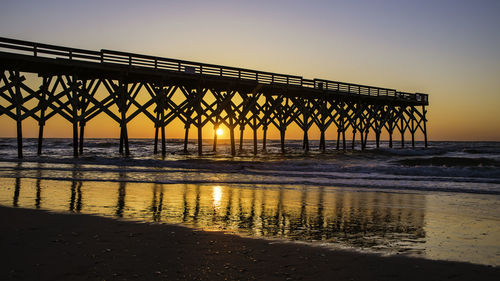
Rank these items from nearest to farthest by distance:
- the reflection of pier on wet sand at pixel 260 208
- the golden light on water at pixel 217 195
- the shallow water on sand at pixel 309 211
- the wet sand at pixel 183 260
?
the wet sand at pixel 183 260, the shallow water on sand at pixel 309 211, the reflection of pier on wet sand at pixel 260 208, the golden light on water at pixel 217 195

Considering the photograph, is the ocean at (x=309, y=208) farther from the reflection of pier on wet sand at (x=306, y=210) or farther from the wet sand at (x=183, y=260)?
the wet sand at (x=183, y=260)

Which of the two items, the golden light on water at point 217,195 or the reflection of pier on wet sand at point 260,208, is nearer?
the reflection of pier on wet sand at point 260,208

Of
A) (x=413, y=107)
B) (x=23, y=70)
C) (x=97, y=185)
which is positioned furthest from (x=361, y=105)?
(x=97, y=185)

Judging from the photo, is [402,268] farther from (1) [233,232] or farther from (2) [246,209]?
(2) [246,209]

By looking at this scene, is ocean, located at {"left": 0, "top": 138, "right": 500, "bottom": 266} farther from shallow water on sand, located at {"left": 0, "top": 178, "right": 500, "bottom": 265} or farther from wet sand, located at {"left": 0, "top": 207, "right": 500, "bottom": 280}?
→ wet sand, located at {"left": 0, "top": 207, "right": 500, "bottom": 280}

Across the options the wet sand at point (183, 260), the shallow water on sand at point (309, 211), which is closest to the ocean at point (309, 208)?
the shallow water on sand at point (309, 211)

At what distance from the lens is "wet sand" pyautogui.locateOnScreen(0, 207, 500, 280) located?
3.28m

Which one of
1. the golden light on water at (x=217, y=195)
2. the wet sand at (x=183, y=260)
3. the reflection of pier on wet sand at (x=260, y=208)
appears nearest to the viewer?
the wet sand at (x=183, y=260)

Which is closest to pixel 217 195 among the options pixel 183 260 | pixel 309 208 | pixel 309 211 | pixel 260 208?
pixel 260 208

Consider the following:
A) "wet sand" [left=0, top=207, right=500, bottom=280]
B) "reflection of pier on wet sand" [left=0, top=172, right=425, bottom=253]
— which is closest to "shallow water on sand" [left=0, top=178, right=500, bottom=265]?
"reflection of pier on wet sand" [left=0, top=172, right=425, bottom=253]

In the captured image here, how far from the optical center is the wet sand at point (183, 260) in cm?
328

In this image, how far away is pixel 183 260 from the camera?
3.63 metres

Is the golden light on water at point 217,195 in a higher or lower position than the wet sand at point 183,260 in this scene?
lower

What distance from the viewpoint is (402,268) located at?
11.7ft
